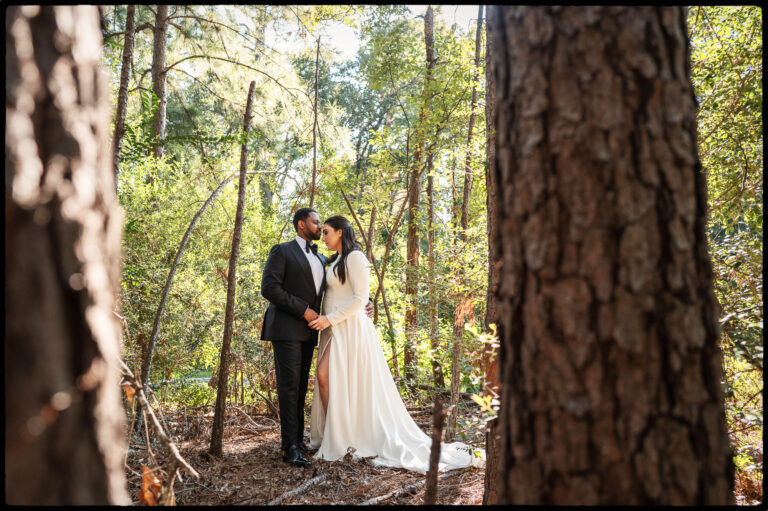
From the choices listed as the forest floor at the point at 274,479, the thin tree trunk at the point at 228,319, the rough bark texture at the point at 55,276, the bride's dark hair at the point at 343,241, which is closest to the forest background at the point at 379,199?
the thin tree trunk at the point at 228,319

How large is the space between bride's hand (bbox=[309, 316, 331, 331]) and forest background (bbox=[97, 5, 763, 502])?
93cm

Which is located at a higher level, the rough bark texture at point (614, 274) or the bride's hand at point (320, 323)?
the rough bark texture at point (614, 274)

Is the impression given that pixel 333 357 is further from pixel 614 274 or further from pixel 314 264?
pixel 614 274

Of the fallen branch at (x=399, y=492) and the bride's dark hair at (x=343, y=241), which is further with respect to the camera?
the bride's dark hair at (x=343, y=241)

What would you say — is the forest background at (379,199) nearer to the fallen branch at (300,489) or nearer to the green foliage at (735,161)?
the green foliage at (735,161)

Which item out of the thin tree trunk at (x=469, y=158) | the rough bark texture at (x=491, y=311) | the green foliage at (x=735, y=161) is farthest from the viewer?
the thin tree trunk at (x=469, y=158)

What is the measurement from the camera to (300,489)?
3.00m

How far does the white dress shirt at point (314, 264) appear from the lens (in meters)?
4.30

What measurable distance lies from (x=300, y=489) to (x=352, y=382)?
4.31 feet

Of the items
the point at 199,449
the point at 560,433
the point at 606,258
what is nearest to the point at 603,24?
the point at 606,258

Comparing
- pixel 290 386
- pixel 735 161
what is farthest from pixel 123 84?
pixel 735 161

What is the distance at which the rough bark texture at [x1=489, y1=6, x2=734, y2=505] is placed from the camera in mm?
1003

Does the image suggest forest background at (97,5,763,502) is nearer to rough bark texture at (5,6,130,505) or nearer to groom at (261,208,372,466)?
groom at (261,208,372,466)

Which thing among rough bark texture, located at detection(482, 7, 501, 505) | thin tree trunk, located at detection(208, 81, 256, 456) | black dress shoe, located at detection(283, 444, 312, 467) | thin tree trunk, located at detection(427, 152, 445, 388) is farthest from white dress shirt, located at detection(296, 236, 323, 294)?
rough bark texture, located at detection(482, 7, 501, 505)
